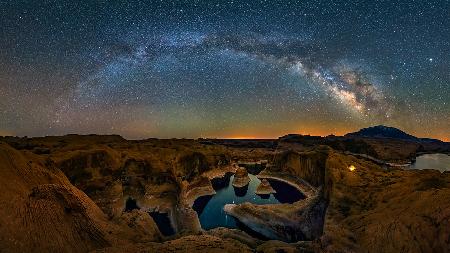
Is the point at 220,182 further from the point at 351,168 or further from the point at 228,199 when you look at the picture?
the point at 351,168

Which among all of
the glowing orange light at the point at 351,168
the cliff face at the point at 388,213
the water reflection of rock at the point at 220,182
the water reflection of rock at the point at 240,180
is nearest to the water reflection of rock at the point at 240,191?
the water reflection of rock at the point at 240,180

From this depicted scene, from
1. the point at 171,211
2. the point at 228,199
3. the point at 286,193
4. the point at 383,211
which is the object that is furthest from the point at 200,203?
the point at 383,211

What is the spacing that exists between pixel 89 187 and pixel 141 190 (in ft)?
30.1

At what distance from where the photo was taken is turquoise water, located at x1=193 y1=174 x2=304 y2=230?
49250mm

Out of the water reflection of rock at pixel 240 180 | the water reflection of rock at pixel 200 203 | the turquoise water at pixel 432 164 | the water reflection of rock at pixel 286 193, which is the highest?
the turquoise water at pixel 432 164

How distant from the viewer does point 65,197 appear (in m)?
24.1

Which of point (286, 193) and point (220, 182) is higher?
point (220, 182)

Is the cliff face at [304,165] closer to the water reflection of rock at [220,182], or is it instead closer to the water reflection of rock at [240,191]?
the water reflection of rock at [220,182]

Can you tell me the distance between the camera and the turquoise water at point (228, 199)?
1939 inches

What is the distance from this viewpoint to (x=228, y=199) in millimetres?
67312


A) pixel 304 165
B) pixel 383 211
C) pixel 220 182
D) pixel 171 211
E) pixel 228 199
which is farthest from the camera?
pixel 220 182

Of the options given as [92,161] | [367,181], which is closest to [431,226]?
[367,181]

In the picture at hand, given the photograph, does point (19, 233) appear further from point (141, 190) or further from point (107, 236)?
point (141, 190)

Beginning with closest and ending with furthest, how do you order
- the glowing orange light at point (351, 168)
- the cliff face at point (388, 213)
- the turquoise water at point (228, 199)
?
the cliff face at point (388, 213)
the glowing orange light at point (351, 168)
the turquoise water at point (228, 199)
